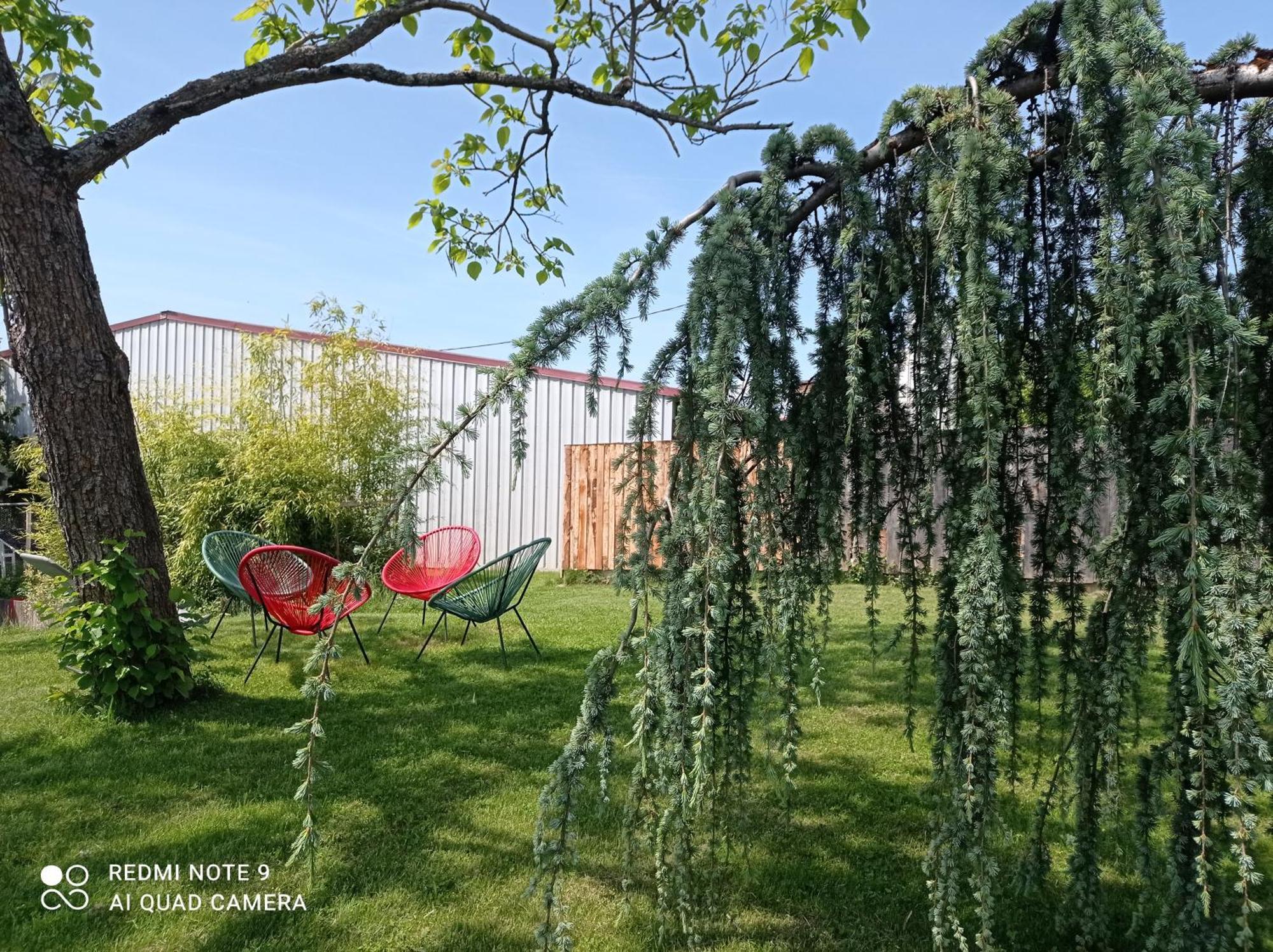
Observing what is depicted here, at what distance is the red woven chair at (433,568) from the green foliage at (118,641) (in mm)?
1519

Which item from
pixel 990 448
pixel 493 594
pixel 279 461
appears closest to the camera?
pixel 990 448

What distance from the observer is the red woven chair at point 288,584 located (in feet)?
15.6

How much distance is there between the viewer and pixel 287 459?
888cm

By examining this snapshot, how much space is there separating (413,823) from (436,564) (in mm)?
4133

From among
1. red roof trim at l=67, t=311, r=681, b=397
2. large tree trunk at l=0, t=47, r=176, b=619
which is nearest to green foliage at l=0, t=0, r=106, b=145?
large tree trunk at l=0, t=47, r=176, b=619

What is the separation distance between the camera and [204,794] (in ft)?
10.9

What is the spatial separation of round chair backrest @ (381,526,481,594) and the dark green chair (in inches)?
35.7

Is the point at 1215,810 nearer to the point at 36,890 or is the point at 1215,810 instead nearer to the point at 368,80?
the point at 36,890

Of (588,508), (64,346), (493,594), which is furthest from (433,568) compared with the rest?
(588,508)

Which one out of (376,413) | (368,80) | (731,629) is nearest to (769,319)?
(731,629)

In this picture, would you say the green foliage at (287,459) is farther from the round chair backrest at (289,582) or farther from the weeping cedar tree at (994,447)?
the weeping cedar tree at (994,447)

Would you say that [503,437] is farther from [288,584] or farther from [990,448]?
[990,448]

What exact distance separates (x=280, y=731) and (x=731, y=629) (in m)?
2.98

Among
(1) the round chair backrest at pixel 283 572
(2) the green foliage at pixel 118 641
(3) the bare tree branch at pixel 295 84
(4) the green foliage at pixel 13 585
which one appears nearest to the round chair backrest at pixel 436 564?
(1) the round chair backrest at pixel 283 572
